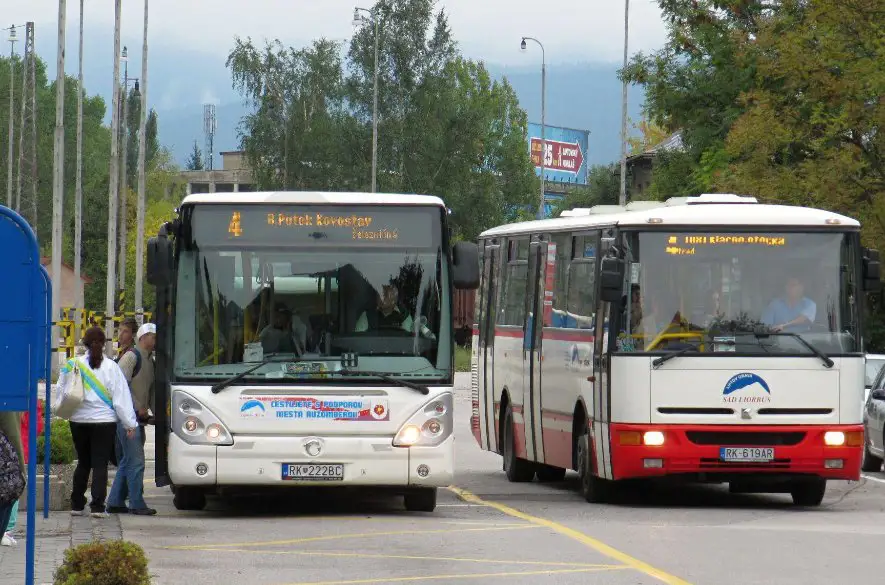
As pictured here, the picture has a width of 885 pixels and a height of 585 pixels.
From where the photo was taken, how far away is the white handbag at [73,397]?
1614 cm

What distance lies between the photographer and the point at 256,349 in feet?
53.6

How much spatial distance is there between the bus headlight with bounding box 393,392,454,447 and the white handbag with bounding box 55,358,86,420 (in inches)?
108

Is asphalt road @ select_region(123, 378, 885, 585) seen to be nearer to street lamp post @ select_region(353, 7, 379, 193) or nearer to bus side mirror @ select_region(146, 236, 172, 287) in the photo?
bus side mirror @ select_region(146, 236, 172, 287)

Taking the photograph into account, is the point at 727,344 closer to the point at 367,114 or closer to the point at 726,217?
the point at 726,217

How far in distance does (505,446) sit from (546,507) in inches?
175

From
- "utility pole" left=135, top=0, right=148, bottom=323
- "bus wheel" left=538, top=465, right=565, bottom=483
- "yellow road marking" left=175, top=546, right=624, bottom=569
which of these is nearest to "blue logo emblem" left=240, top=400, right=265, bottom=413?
"yellow road marking" left=175, top=546, right=624, bottom=569

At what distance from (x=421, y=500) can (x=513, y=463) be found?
5.26 m

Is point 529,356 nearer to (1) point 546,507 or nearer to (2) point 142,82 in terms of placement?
(1) point 546,507

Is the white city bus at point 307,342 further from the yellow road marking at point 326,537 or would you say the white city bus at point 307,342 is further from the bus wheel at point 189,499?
the yellow road marking at point 326,537

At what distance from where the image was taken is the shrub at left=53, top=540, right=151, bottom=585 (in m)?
9.33

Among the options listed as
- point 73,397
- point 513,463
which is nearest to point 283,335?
point 73,397

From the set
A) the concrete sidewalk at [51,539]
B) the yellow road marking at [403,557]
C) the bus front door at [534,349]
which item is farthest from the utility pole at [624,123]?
the yellow road marking at [403,557]

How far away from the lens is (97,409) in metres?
16.5

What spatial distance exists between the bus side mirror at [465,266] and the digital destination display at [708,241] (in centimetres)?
228
